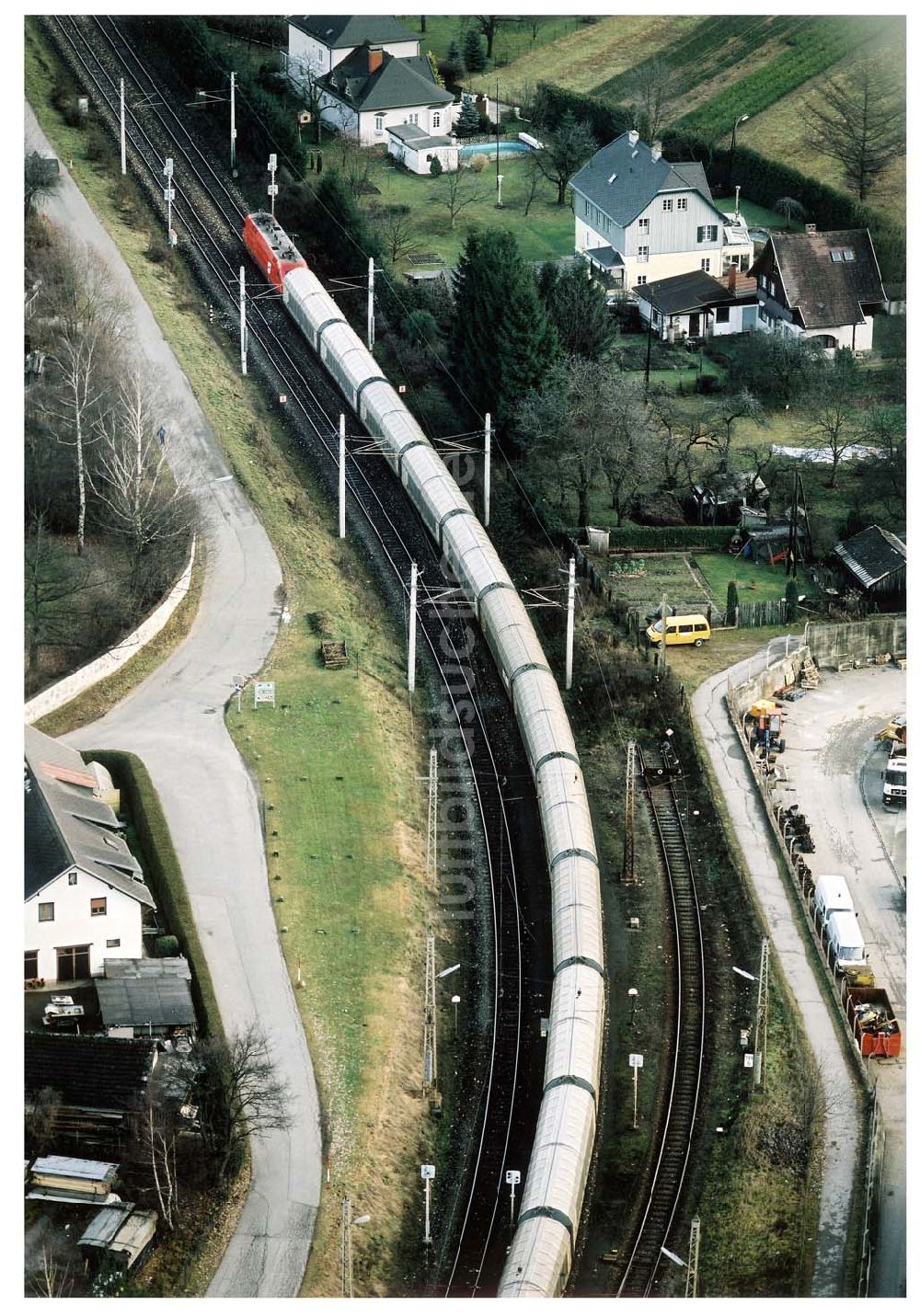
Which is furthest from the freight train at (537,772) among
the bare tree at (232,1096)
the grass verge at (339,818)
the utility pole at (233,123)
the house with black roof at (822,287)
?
the house with black roof at (822,287)

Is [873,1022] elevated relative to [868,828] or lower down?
elevated

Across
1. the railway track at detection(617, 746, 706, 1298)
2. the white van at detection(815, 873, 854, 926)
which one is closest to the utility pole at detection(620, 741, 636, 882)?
the railway track at detection(617, 746, 706, 1298)

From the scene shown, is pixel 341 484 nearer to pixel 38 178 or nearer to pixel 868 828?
pixel 868 828

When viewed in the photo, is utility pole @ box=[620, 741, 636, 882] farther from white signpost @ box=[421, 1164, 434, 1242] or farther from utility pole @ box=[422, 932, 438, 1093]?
white signpost @ box=[421, 1164, 434, 1242]

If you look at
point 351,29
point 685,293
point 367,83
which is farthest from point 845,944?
point 351,29

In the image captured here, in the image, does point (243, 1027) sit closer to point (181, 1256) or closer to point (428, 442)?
point (181, 1256)

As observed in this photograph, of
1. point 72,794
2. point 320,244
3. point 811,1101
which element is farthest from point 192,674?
point 320,244
